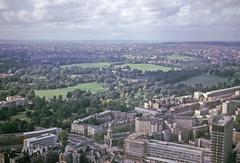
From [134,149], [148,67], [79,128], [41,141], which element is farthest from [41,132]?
[148,67]

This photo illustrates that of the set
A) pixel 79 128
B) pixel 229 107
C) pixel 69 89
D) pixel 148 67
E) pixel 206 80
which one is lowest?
pixel 79 128

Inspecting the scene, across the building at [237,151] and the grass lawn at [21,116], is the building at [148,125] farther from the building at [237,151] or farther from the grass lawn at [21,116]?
the grass lawn at [21,116]

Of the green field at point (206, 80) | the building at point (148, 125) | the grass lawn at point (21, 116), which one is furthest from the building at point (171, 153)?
the green field at point (206, 80)

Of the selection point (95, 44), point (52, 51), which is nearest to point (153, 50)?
point (95, 44)

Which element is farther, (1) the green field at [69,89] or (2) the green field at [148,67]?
(2) the green field at [148,67]

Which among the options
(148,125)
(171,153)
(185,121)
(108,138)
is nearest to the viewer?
(171,153)

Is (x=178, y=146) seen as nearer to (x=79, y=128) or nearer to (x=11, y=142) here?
(x=79, y=128)

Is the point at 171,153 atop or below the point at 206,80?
below

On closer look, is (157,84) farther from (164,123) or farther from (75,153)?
(75,153)

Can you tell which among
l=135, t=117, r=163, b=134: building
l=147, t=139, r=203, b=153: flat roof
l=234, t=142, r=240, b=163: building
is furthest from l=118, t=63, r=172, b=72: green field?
l=234, t=142, r=240, b=163: building
